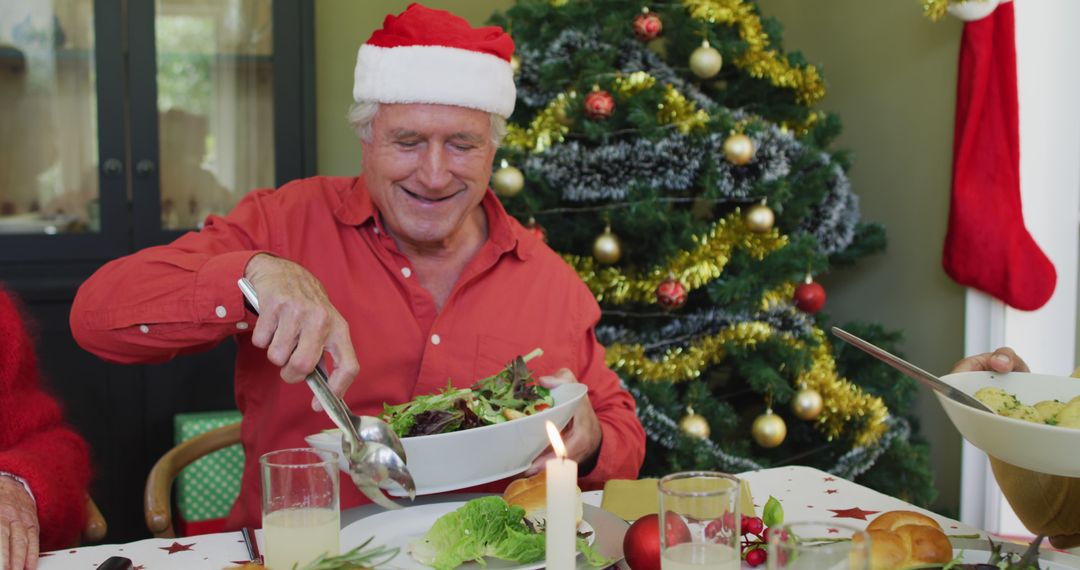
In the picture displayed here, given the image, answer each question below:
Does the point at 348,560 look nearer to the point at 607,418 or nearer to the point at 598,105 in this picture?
the point at 607,418

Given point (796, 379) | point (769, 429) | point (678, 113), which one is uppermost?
point (678, 113)

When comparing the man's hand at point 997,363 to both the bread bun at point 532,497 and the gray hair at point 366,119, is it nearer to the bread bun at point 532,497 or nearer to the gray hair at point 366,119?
the bread bun at point 532,497

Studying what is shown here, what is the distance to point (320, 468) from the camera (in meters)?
0.99

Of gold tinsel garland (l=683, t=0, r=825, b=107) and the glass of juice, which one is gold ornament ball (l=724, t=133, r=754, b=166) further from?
the glass of juice

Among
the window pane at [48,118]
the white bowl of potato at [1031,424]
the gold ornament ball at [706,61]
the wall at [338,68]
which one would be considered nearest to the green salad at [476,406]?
the white bowl of potato at [1031,424]

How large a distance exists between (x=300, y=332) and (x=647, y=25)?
1.57m

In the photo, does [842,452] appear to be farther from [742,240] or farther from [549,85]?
[549,85]

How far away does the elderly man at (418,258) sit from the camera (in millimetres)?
1646

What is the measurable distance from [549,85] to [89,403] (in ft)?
5.32

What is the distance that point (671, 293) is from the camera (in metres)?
2.38

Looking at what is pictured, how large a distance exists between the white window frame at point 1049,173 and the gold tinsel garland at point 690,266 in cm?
58

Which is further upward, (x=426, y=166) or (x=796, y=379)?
(x=426, y=166)

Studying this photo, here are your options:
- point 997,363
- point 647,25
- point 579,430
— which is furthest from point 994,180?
point 579,430

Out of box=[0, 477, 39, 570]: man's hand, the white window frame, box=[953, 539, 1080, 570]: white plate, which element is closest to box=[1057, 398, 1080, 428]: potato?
box=[953, 539, 1080, 570]: white plate
